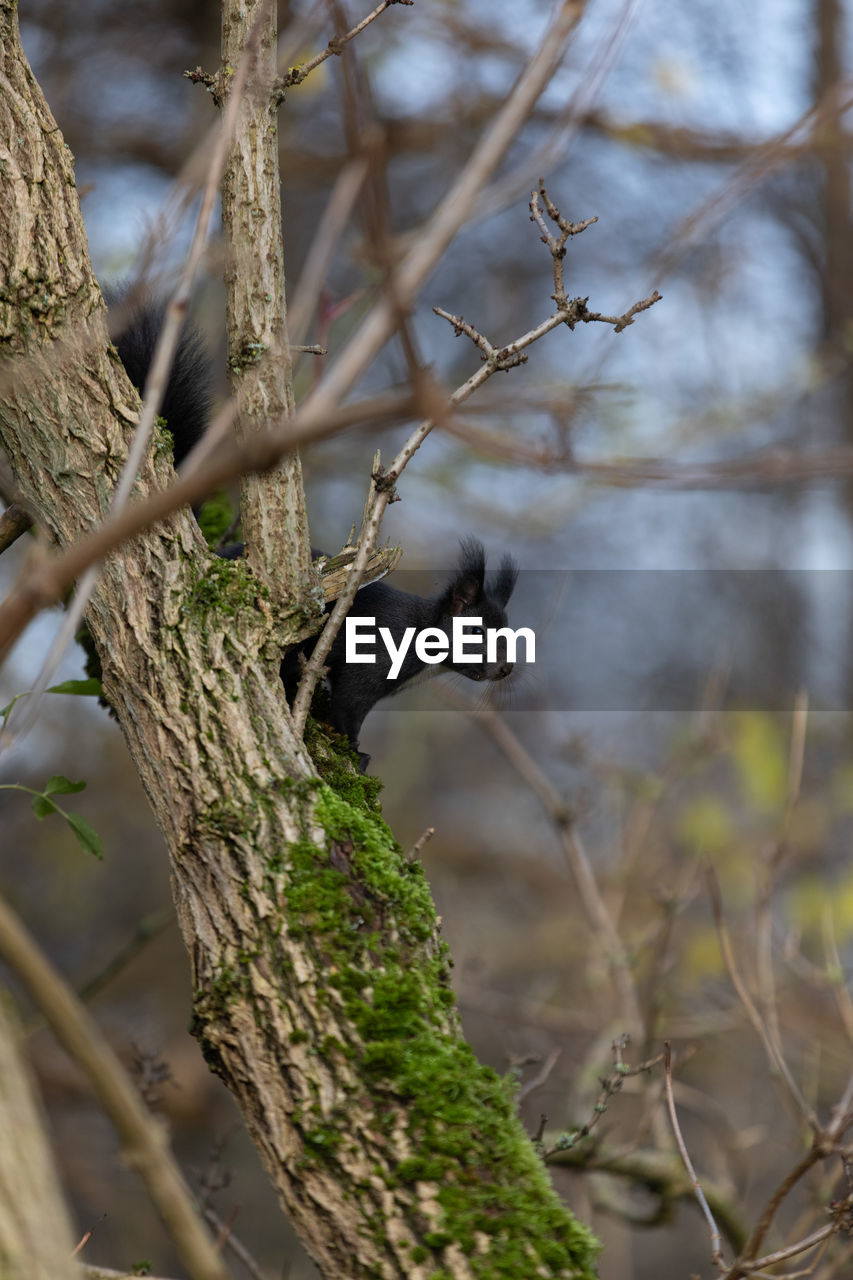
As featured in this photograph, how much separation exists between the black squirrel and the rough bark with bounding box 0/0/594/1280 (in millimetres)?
503

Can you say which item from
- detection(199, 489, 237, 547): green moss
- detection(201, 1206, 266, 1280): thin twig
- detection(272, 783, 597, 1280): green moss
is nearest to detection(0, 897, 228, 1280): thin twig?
detection(272, 783, 597, 1280): green moss

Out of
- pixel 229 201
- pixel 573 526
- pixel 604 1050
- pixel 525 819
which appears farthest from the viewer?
pixel 525 819

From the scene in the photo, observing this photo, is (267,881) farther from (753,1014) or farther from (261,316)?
(753,1014)

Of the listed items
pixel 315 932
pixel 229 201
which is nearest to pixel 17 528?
pixel 229 201

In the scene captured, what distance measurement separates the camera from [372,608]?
2.96 meters

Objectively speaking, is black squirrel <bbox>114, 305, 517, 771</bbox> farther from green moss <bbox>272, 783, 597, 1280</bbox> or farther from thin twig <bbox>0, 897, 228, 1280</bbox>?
thin twig <bbox>0, 897, 228, 1280</bbox>

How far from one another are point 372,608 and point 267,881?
1.35m

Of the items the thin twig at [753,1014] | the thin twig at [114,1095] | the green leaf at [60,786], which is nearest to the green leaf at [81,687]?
the green leaf at [60,786]

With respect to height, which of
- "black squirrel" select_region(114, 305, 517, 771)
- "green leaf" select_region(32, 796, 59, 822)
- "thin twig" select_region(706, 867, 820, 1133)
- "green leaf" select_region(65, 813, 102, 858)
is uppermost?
"black squirrel" select_region(114, 305, 517, 771)

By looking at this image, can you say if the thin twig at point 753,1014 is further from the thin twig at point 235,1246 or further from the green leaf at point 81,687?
the green leaf at point 81,687

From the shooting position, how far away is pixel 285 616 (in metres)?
2.10

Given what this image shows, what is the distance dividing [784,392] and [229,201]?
5505mm

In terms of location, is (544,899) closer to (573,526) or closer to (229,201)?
(573,526)

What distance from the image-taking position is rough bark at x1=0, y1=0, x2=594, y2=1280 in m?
1.48
